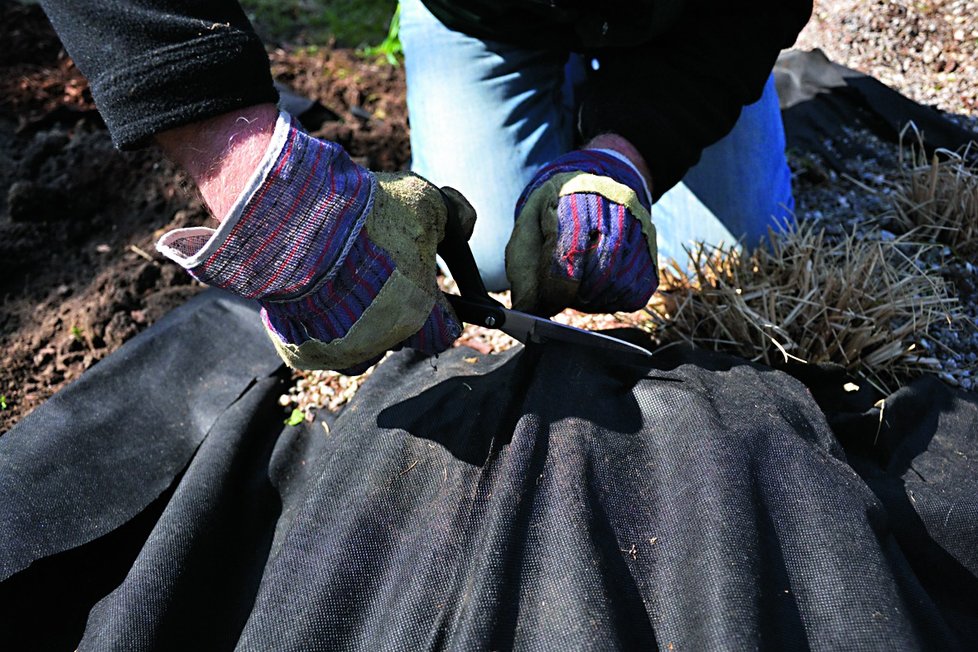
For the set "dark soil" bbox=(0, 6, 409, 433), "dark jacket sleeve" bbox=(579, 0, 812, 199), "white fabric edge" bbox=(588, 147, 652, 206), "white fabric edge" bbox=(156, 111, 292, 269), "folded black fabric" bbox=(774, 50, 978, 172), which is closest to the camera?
"white fabric edge" bbox=(156, 111, 292, 269)

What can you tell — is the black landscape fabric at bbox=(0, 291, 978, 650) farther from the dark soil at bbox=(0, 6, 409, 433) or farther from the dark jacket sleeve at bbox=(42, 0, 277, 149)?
the dark jacket sleeve at bbox=(42, 0, 277, 149)

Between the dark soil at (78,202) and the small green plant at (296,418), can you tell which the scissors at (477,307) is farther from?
the dark soil at (78,202)

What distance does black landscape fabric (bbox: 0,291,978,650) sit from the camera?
996mm

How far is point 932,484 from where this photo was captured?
1.26 metres

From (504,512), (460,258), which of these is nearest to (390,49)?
(460,258)

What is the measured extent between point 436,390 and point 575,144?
48.0 inches

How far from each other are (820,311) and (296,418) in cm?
126

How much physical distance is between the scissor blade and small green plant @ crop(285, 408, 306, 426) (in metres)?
0.61

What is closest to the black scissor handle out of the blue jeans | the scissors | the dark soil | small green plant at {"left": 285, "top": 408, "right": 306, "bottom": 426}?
the scissors

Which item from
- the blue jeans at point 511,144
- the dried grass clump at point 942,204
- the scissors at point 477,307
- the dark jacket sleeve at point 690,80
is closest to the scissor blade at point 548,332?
the scissors at point 477,307

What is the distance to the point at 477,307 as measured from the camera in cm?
128

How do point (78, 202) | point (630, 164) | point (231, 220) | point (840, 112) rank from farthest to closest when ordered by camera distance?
point (840, 112), point (78, 202), point (630, 164), point (231, 220)

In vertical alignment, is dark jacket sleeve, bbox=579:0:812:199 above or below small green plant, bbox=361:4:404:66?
above

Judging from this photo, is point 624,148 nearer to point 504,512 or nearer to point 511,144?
point 511,144
